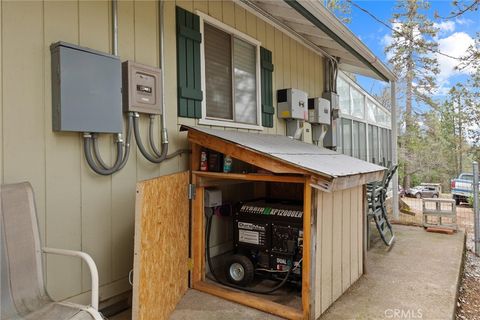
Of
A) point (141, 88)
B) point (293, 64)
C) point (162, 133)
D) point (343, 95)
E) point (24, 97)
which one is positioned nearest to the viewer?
point (24, 97)

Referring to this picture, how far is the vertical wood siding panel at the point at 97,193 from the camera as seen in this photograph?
94.8 inches

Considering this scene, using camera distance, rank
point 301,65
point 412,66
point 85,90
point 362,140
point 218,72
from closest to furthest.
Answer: point 85,90 → point 218,72 → point 301,65 → point 362,140 → point 412,66

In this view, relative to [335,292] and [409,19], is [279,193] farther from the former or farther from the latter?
[409,19]

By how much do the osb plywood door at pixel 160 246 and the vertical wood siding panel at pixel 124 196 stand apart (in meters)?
0.33

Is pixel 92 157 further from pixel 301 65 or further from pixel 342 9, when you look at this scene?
pixel 342 9

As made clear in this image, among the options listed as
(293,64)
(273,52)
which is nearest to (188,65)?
(273,52)

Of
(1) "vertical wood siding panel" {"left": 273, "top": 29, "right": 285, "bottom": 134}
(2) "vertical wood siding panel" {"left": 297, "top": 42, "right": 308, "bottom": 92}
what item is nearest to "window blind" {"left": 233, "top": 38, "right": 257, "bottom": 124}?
(1) "vertical wood siding panel" {"left": 273, "top": 29, "right": 285, "bottom": 134}

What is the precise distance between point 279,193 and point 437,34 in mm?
17395

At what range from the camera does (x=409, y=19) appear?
664 inches

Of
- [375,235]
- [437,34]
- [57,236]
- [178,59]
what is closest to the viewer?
[57,236]

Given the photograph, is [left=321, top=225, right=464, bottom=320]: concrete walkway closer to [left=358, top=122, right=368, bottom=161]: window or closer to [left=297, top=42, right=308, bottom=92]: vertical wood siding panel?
[left=297, top=42, right=308, bottom=92]: vertical wood siding panel

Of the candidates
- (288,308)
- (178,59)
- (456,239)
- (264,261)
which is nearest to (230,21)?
(178,59)

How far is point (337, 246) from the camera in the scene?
10.0 ft

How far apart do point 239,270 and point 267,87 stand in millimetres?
2527
